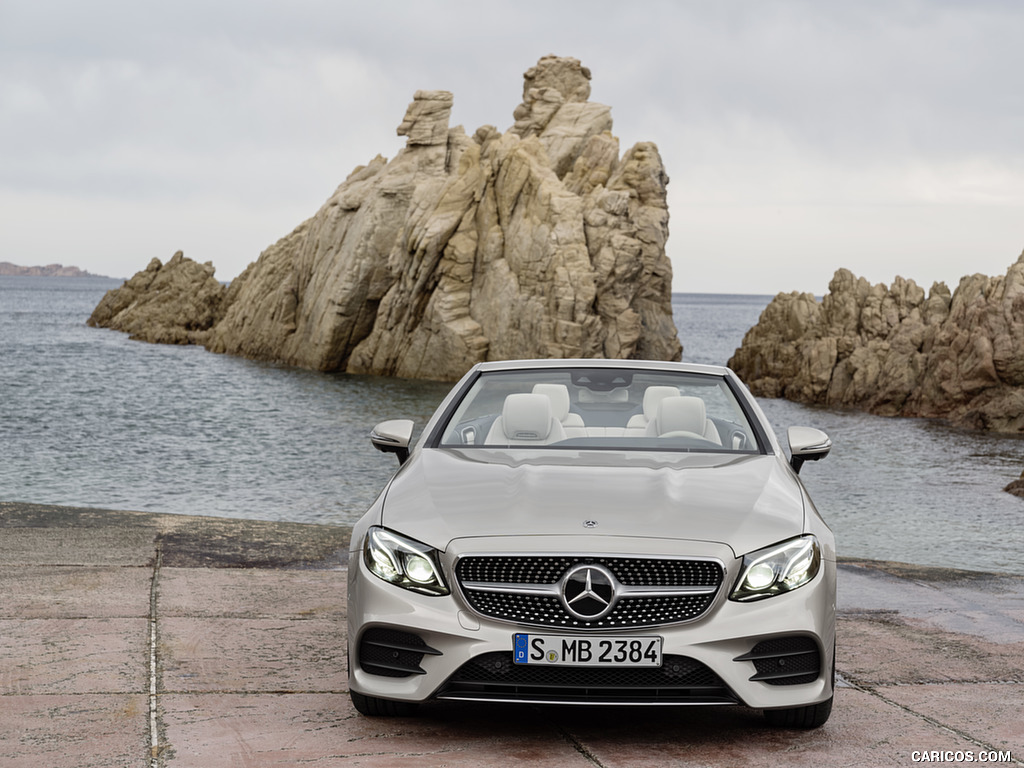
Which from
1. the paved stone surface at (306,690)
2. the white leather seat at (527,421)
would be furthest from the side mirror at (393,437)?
the paved stone surface at (306,690)

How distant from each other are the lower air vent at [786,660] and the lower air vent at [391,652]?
1.05 meters

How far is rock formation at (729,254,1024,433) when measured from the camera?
41.6 metres

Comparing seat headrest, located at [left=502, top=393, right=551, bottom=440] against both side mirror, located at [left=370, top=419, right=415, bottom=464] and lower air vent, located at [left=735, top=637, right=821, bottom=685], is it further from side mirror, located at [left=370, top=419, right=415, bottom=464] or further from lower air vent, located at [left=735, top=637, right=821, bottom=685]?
lower air vent, located at [left=735, top=637, right=821, bottom=685]

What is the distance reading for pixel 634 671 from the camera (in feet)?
11.7

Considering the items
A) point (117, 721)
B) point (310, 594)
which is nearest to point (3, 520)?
point (310, 594)

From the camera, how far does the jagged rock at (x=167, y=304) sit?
7781 cm

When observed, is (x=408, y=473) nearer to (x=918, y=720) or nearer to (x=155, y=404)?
(x=918, y=720)

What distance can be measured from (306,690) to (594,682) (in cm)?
149

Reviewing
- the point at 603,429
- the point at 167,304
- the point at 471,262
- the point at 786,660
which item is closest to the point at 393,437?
the point at 603,429

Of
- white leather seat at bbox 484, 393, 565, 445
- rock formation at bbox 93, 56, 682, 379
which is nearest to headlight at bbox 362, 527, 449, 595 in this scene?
white leather seat at bbox 484, 393, 565, 445

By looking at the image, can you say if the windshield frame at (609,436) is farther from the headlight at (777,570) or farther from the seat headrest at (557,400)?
the headlight at (777,570)

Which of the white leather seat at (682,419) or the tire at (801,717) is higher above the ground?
the white leather seat at (682,419)

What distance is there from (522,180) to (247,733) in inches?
1910

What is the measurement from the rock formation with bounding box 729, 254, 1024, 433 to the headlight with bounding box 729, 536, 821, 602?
38.5m
